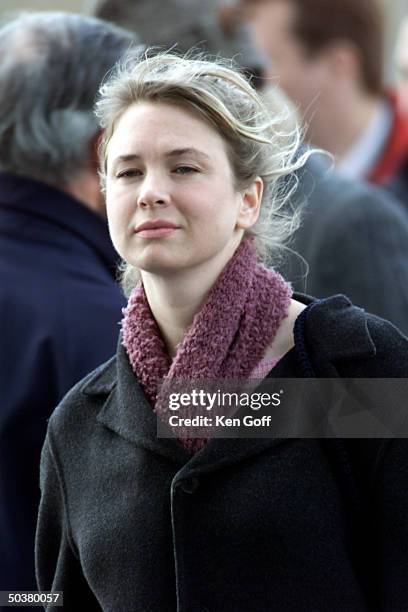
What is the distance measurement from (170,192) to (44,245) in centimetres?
109

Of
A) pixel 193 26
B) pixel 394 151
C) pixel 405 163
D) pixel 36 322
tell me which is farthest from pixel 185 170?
pixel 405 163

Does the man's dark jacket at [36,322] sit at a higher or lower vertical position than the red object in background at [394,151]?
lower

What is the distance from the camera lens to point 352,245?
4125 millimetres

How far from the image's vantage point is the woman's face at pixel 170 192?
235 centimetres

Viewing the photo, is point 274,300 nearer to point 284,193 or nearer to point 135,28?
point 284,193

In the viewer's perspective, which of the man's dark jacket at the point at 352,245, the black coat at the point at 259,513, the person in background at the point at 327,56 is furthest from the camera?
the person in background at the point at 327,56

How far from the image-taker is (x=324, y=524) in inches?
89.3

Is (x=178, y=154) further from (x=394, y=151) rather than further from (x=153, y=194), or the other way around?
(x=394, y=151)

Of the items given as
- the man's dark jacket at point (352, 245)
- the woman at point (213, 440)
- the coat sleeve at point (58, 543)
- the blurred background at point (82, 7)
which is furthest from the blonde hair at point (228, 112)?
the blurred background at point (82, 7)

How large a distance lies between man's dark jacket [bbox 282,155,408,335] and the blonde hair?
1.39m

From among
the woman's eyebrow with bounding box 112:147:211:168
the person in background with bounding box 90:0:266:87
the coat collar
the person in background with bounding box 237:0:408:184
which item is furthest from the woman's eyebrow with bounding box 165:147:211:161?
the person in background with bounding box 237:0:408:184

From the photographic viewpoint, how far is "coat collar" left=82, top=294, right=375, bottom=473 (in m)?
2.33

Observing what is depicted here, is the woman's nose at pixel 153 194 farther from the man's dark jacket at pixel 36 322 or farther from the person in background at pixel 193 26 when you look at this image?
the person in background at pixel 193 26

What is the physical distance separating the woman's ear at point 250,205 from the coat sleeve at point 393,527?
50 cm
